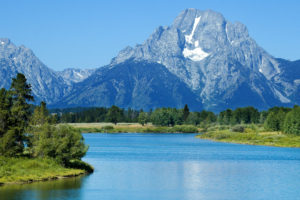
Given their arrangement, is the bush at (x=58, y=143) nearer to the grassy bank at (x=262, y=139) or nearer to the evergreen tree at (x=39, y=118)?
the evergreen tree at (x=39, y=118)

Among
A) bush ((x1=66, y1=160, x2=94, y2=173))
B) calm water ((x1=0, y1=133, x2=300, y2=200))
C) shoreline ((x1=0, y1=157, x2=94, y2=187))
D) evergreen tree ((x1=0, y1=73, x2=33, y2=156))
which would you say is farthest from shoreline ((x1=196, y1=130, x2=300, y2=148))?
shoreline ((x1=0, y1=157, x2=94, y2=187))

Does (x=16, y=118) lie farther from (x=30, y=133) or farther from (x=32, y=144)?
(x=32, y=144)

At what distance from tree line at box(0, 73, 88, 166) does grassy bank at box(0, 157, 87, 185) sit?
5.66 feet

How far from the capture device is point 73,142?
228 ft

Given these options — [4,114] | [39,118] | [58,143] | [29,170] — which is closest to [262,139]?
[39,118]

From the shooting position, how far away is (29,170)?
64.2 m

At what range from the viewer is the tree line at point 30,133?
67.6 meters

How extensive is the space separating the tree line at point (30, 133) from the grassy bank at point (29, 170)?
1.73m

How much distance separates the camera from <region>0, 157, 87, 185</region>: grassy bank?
202 feet

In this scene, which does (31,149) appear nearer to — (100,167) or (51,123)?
(51,123)

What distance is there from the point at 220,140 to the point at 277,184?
4452 inches

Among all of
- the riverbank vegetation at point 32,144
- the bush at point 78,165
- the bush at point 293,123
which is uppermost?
the bush at point 293,123

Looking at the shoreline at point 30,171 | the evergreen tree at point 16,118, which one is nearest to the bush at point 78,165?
the shoreline at point 30,171

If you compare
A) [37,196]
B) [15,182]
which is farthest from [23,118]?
[37,196]
